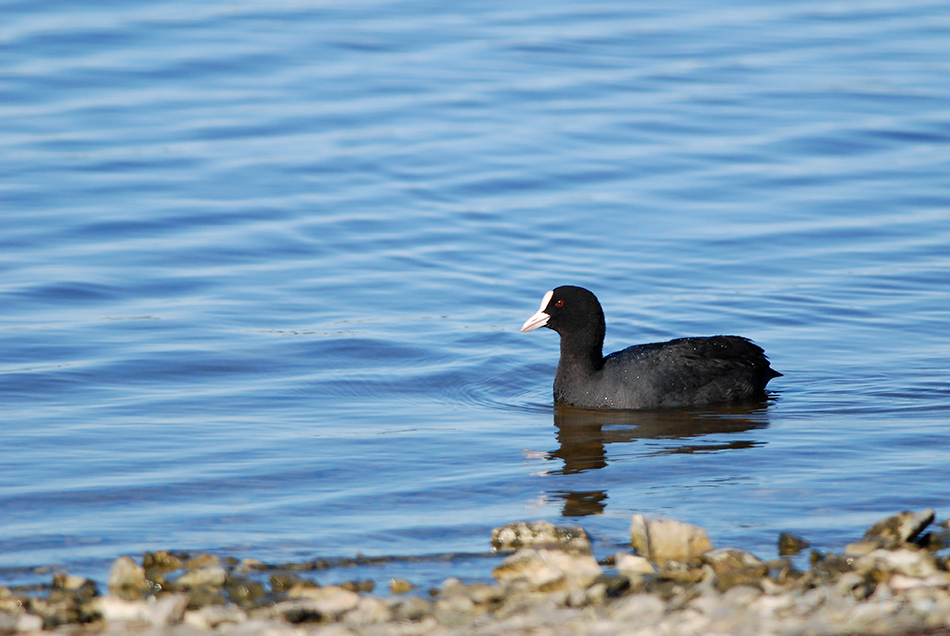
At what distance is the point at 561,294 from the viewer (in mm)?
9141

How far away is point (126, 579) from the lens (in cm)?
530

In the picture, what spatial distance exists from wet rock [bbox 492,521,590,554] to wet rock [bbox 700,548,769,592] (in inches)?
24.7

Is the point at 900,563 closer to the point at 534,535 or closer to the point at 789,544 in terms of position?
the point at 789,544

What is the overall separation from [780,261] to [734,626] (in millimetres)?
7878

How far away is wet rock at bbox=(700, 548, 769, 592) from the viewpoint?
5105mm

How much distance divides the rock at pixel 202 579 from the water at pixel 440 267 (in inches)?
20.8

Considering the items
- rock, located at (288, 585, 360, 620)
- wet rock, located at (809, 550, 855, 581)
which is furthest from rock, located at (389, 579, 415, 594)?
wet rock, located at (809, 550, 855, 581)

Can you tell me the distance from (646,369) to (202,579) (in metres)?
4.26

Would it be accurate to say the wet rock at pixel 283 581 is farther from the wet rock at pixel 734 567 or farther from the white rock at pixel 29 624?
the wet rock at pixel 734 567

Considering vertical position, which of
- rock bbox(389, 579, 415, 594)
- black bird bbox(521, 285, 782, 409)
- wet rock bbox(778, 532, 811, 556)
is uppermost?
black bird bbox(521, 285, 782, 409)

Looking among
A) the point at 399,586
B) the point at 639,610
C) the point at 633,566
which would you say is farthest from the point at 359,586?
the point at 639,610

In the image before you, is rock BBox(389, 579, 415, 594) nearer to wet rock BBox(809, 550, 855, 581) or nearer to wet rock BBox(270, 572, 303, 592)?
wet rock BBox(270, 572, 303, 592)

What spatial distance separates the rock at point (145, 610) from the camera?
15.7ft

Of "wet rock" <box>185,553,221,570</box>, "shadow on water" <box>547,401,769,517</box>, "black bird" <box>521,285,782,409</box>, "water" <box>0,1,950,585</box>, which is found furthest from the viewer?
"black bird" <box>521,285,782,409</box>
